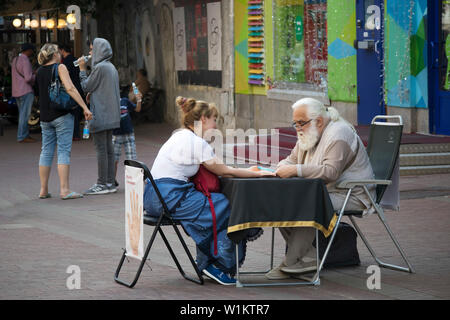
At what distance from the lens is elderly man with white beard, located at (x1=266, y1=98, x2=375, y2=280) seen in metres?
6.68

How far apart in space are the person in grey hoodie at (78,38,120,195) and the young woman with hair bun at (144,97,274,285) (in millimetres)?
4777

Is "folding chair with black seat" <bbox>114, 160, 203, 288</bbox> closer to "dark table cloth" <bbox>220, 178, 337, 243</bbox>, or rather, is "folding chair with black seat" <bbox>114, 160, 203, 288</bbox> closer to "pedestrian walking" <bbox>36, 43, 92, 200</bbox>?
"dark table cloth" <bbox>220, 178, 337, 243</bbox>

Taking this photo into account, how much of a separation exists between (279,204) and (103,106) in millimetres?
5466

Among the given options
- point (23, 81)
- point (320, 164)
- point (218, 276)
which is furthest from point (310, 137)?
point (23, 81)

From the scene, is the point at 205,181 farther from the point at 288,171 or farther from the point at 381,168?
the point at 381,168

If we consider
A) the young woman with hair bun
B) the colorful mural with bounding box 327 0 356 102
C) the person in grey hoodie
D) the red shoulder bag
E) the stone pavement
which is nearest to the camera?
the stone pavement

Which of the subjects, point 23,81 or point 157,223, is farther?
point 23,81

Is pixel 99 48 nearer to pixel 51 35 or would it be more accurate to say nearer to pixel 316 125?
pixel 316 125

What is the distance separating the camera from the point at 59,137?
11.2m

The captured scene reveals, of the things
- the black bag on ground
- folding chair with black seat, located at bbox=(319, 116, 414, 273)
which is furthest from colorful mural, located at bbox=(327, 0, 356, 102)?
the black bag on ground

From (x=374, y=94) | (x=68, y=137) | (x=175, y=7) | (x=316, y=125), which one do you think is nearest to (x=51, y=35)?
(x=175, y=7)

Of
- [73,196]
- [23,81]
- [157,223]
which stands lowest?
[73,196]
